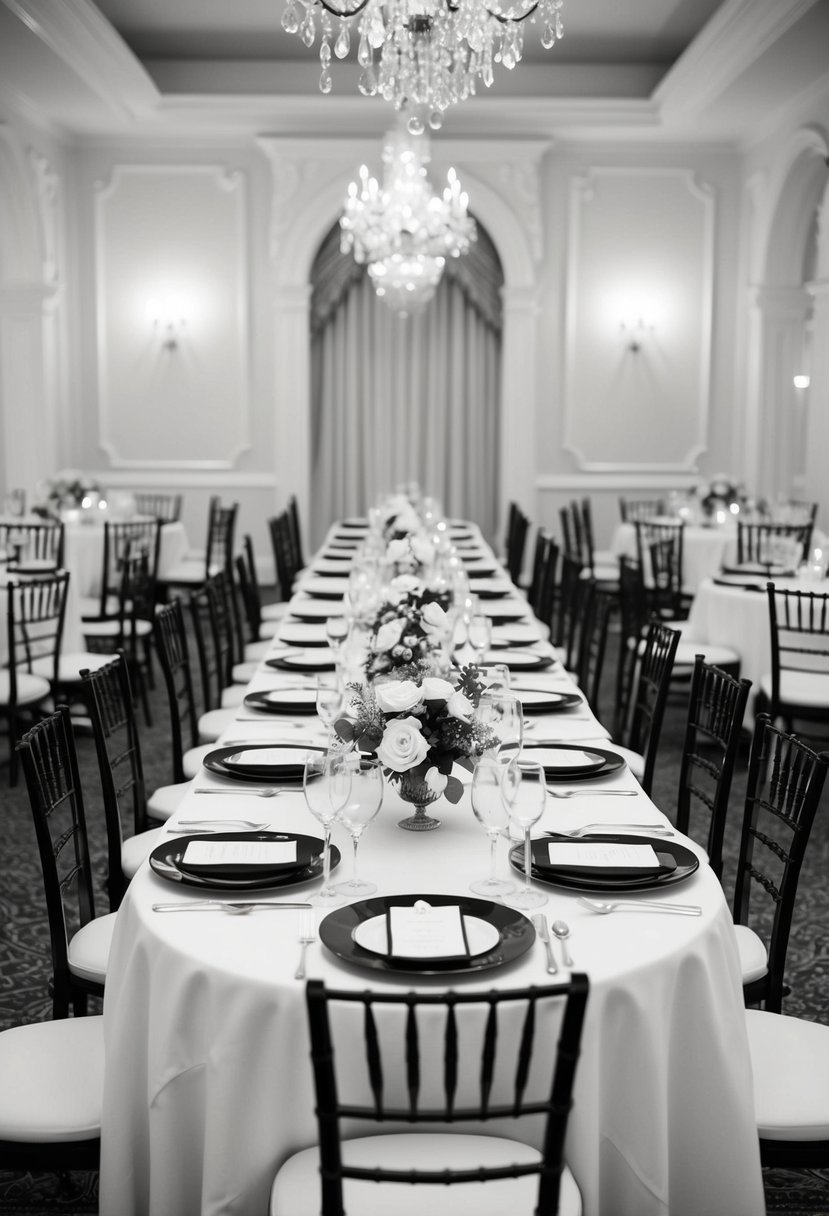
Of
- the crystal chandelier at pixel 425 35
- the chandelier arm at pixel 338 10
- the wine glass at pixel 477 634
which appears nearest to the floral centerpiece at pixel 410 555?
the wine glass at pixel 477 634

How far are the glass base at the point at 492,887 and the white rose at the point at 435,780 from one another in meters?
0.24

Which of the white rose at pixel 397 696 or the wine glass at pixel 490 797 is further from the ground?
the white rose at pixel 397 696

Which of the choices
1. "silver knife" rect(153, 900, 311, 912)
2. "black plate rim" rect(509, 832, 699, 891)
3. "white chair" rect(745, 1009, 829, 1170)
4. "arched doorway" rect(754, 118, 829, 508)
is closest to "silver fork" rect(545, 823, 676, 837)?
"black plate rim" rect(509, 832, 699, 891)

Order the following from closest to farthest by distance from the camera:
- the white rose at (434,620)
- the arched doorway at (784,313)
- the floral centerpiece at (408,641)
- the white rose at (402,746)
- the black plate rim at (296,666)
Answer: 1. the white rose at (402,746)
2. the floral centerpiece at (408,641)
3. the white rose at (434,620)
4. the black plate rim at (296,666)
5. the arched doorway at (784,313)

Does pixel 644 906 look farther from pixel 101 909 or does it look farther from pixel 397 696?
pixel 101 909

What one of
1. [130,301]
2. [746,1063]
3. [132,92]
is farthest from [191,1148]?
[130,301]

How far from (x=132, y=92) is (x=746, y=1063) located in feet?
30.4

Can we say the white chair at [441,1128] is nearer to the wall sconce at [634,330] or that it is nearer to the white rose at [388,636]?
the white rose at [388,636]

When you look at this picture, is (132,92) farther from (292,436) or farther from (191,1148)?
(191,1148)

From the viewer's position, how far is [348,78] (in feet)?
33.7

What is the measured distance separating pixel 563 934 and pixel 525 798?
0.72ft

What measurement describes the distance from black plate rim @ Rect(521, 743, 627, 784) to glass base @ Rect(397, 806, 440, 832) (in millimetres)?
393

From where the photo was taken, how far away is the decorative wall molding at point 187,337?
424 inches

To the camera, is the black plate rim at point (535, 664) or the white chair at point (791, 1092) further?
the black plate rim at point (535, 664)
